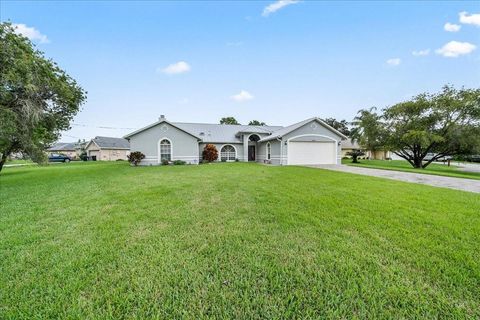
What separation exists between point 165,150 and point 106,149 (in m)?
27.0

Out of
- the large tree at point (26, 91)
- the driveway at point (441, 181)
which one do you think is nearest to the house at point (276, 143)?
the large tree at point (26, 91)

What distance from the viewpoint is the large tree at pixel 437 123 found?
16859 mm

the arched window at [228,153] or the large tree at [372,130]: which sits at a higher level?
the large tree at [372,130]

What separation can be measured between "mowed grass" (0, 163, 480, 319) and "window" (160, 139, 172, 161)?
47.0ft

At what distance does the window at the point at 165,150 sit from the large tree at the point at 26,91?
26.4ft

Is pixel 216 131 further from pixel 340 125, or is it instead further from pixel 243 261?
pixel 340 125

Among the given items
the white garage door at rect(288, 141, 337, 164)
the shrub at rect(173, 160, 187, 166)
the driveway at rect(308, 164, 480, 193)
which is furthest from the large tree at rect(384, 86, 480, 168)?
the shrub at rect(173, 160, 187, 166)

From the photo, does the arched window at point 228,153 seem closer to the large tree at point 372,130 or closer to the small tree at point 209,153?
the small tree at point 209,153

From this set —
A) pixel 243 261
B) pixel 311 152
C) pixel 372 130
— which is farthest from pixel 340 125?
pixel 243 261

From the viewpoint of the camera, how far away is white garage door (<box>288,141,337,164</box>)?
61.1 ft

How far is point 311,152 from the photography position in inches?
749

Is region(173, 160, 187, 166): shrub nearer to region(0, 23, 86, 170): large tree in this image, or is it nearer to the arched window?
the arched window

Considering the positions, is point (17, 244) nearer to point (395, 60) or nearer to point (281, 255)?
point (281, 255)

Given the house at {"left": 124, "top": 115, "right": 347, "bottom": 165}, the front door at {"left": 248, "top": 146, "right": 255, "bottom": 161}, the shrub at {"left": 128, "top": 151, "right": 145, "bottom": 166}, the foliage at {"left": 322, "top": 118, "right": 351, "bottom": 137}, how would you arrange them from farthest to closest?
the foliage at {"left": 322, "top": 118, "right": 351, "bottom": 137}, the front door at {"left": 248, "top": 146, "right": 255, "bottom": 161}, the house at {"left": 124, "top": 115, "right": 347, "bottom": 165}, the shrub at {"left": 128, "top": 151, "right": 145, "bottom": 166}
